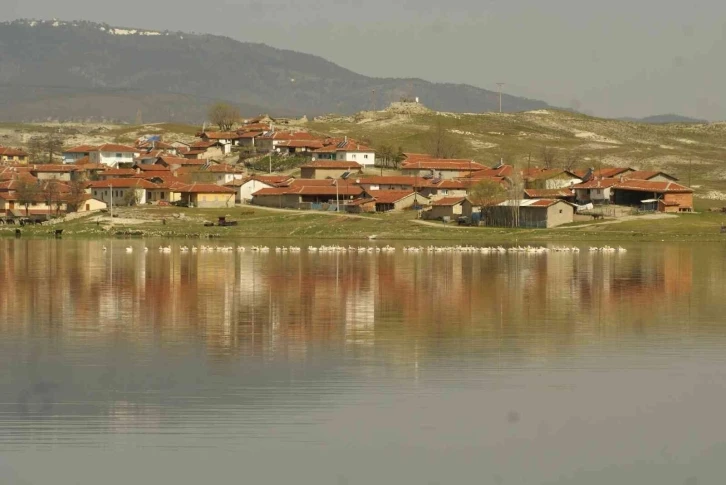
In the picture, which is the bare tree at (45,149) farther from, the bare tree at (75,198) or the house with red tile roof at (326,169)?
the house with red tile roof at (326,169)

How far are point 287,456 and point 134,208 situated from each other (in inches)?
2944

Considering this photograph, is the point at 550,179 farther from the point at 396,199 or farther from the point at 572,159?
the point at 572,159

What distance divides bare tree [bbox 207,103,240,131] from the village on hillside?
82.2 feet

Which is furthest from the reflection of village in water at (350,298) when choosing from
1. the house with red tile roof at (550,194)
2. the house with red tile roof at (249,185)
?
the house with red tile roof at (249,185)

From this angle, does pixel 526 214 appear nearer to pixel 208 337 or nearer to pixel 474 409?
pixel 208 337

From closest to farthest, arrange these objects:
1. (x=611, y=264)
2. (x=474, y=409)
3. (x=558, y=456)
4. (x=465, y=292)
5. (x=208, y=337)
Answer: (x=558, y=456), (x=474, y=409), (x=208, y=337), (x=465, y=292), (x=611, y=264)

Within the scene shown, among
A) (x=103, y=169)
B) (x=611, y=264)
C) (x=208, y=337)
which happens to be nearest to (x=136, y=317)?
(x=208, y=337)

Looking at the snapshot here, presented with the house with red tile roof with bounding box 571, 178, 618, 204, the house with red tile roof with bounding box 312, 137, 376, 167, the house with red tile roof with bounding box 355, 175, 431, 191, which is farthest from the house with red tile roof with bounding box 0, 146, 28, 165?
the house with red tile roof with bounding box 571, 178, 618, 204

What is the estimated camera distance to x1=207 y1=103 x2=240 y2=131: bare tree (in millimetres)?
145125

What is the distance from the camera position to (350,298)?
40.2 m

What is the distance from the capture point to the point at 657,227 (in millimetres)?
79250

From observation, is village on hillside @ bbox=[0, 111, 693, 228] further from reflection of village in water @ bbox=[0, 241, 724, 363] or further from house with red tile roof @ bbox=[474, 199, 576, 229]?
reflection of village in water @ bbox=[0, 241, 724, 363]

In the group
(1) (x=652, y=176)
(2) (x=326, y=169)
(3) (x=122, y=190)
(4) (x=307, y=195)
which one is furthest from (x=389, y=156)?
(1) (x=652, y=176)

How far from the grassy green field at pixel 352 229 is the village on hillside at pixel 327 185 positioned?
119 inches
